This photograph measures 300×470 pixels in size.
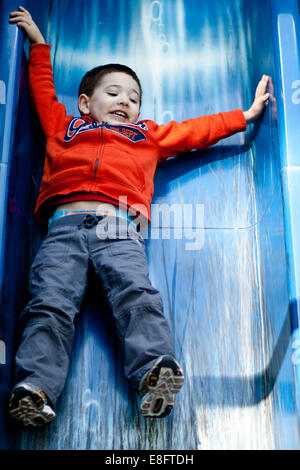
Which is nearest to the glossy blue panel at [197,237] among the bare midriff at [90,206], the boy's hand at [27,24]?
the boy's hand at [27,24]

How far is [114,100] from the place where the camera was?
1.67 meters

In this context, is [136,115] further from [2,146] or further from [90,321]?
[90,321]

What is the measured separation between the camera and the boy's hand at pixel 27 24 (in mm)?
1553

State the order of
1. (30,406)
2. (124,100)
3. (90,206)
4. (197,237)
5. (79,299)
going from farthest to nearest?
1. (124,100)
2. (197,237)
3. (90,206)
4. (79,299)
5. (30,406)

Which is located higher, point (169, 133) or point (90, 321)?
point (169, 133)

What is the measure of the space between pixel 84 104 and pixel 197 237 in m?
0.57

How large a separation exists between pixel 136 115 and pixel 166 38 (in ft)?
1.40

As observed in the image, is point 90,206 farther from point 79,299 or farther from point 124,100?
point 124,100

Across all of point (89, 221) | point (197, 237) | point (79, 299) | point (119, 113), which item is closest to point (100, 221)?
point (89, 221)

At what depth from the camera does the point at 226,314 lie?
1.44 meters

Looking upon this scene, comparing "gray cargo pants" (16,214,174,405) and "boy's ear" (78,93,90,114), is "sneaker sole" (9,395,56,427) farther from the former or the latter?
"boy's ear" (78,93,90,114)

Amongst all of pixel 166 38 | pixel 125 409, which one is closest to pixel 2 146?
pixel 125 409

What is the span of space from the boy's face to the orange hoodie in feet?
0.16

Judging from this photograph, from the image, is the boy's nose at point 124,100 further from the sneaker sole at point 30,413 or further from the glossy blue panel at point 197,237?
the sneaker sole at point 30,413
